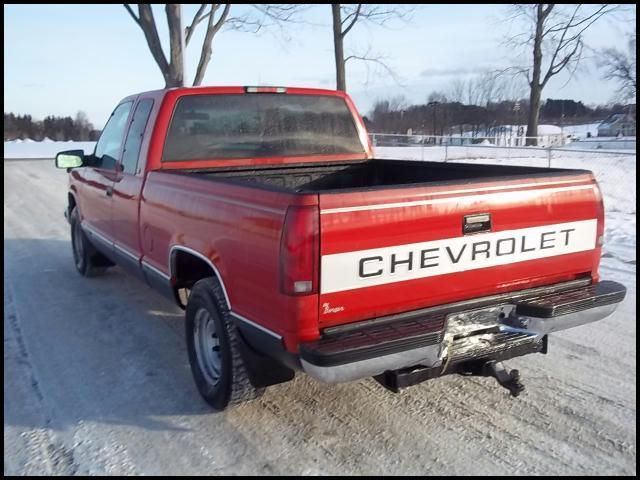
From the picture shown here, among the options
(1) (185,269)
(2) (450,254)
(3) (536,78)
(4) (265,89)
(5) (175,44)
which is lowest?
(1) (185,269)

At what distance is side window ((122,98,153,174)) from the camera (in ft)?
15.6

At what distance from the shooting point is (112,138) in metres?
5.64

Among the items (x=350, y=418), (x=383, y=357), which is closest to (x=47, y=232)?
(x=350, y=418)

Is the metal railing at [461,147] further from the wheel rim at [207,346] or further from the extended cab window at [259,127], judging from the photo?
the wheel rim at [207,346]

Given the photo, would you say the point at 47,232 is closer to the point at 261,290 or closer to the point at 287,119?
the point at 287,119

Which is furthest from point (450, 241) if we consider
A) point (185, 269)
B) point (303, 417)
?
point (185, 269)

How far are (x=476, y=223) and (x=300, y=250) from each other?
1.04 metres

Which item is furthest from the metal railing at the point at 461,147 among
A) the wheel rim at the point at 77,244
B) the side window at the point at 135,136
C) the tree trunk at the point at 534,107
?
the side window at the point at 135,136

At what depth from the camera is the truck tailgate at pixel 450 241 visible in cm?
284

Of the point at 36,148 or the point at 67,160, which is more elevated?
the point at 67,160

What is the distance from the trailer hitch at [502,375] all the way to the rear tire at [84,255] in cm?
473

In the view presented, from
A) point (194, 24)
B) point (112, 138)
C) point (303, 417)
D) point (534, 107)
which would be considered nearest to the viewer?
point (303, 417)

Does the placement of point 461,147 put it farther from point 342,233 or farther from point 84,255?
point 342,233

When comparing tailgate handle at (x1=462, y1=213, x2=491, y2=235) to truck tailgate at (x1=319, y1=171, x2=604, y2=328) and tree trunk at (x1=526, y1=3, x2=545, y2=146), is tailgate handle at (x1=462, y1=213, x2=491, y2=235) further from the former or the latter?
tree trunk at (x1=526, y1=3, x2=545, y2=146)
